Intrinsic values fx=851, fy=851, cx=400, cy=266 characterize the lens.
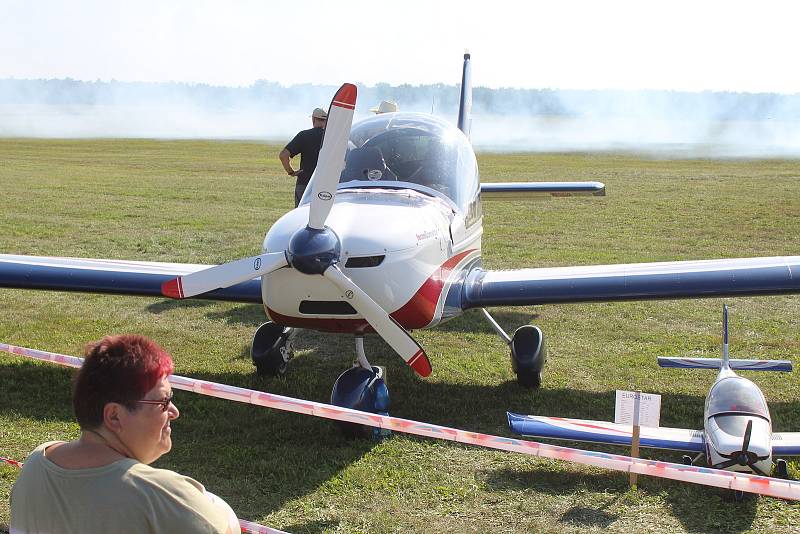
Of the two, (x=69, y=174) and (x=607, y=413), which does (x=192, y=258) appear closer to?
(x=607, y=413)

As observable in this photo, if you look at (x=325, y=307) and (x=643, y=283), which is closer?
(x=325, y=307)

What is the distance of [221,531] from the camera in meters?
2.09

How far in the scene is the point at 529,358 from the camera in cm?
725

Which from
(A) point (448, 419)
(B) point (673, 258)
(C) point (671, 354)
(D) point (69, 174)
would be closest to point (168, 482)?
(A) point (448, 419)

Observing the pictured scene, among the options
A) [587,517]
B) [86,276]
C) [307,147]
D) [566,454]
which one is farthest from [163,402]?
[307,147]

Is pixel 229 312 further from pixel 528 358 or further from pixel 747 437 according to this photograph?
pixel 747 437

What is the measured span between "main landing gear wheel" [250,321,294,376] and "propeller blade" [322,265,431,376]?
6.95ft

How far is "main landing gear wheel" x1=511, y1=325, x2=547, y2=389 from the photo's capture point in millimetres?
7266

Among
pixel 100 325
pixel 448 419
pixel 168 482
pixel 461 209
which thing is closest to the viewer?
pixel 168 482

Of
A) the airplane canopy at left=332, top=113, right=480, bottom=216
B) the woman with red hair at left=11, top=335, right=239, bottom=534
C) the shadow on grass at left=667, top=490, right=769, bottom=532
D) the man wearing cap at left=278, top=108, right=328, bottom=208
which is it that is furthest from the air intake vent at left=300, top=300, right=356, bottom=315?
the man wearing cap at left=278, top=108, right=328, bottom=208

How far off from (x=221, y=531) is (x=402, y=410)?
4749 millimetres

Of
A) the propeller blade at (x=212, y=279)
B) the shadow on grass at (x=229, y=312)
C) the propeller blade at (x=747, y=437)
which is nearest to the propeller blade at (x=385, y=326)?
the propeller blade at (x=212, y=279)

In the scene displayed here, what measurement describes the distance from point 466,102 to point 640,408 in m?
6.64

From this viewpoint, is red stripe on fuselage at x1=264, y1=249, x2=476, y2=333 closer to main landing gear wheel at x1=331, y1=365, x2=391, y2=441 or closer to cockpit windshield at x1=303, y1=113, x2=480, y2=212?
main landing gear wheel at x1=331, y1=365, x2=391, y2=441
